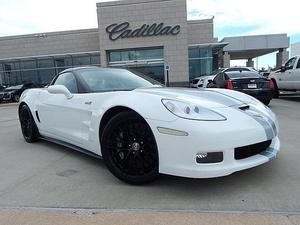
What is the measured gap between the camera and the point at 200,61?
2950 cm

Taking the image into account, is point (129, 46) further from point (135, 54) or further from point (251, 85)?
point (251, 85)

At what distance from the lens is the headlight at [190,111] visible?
3.30m

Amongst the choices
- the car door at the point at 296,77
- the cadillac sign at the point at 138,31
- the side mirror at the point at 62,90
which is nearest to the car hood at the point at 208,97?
the side mirror at the point at 62,90

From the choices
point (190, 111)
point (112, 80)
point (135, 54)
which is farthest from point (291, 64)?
point (135, 54)

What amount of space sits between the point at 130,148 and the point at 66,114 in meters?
1.51

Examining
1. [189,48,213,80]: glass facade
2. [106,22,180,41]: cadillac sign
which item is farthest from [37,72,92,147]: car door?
[189,48,213,80]: glass facade

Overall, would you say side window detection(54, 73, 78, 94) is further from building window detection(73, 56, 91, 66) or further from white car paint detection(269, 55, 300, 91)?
building window detection(73, 56, 91, 66)

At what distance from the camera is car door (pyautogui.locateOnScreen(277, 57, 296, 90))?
12516mm

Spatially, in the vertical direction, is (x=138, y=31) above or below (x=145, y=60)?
above

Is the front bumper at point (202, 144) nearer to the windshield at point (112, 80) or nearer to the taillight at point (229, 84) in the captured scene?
the windshield at point (112, 80)

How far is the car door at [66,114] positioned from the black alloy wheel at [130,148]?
1.98ft

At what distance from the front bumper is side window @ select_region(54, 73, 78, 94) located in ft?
6.06

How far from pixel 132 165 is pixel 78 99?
4.49 feet

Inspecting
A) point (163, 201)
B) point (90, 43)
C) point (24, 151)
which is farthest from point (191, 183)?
point (90, 43)
